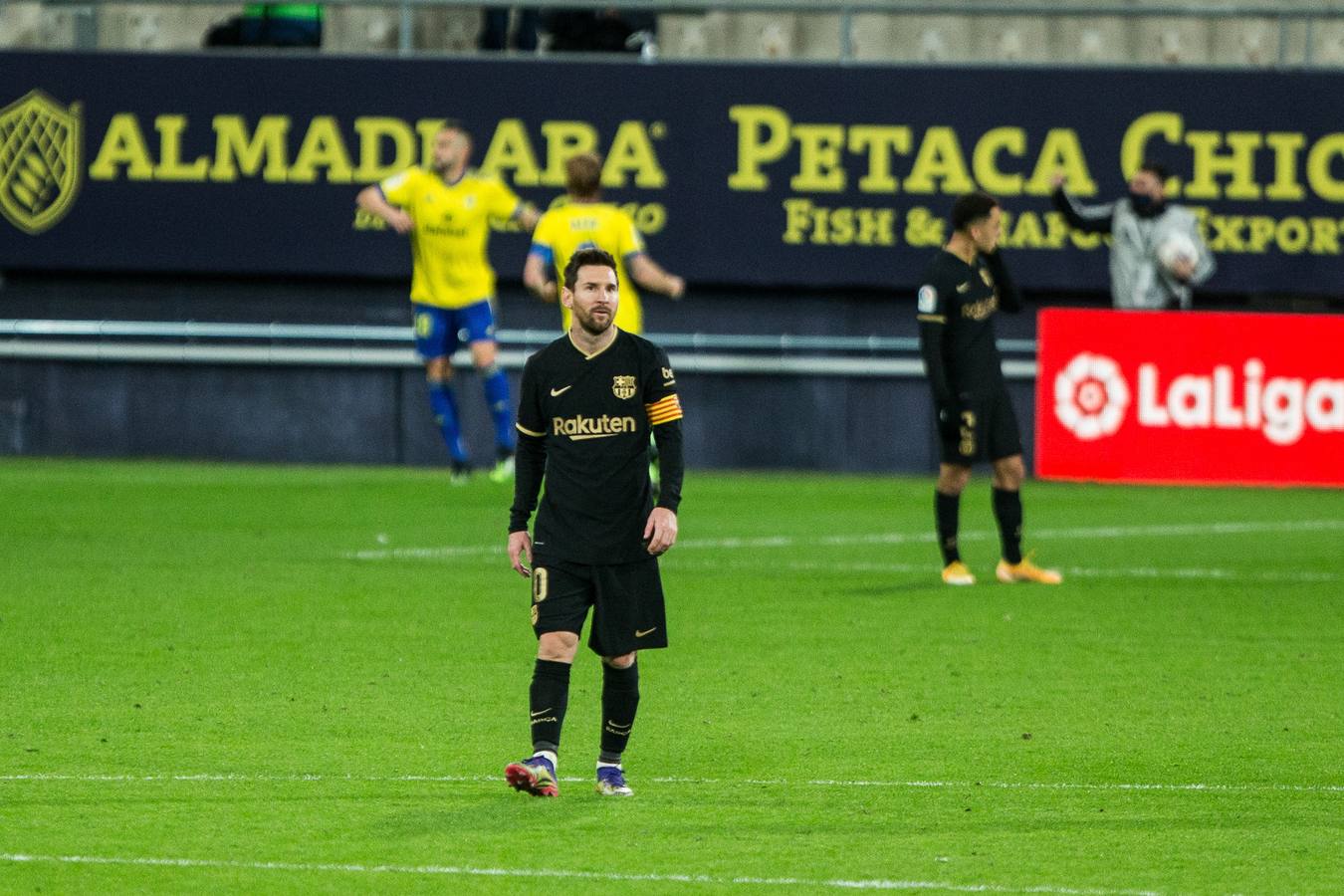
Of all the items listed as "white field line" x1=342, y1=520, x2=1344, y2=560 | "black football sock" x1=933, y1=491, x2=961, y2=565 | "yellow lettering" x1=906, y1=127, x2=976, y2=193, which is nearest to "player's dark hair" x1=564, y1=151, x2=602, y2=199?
"white field line" x1=342, y1=520, x2=1344, y2=560

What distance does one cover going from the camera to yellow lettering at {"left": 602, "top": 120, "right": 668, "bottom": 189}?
20.1 meters

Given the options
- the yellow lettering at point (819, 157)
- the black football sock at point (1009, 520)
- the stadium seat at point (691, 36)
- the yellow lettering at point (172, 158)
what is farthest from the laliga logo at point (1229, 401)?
the yellow lettering at point (172, 158)

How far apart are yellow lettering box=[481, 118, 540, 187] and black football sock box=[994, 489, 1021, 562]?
26.7 ft

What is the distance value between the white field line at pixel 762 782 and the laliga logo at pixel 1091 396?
1091 cm

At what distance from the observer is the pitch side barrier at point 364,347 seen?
20.1m

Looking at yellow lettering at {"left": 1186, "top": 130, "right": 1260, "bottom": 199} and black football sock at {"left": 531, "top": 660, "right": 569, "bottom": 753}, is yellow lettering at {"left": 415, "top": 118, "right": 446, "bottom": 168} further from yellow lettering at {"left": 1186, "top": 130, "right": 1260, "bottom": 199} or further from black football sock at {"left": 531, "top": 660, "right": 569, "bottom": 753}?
black football sock at {"left": 531, "top": 660, "right": 569, "bottom": 753}

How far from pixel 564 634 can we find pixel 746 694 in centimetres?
226

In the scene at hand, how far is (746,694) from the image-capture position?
9500mm

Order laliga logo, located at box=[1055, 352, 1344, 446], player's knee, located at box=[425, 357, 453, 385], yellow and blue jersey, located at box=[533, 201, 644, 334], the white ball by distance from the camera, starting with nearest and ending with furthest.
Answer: yellow and blue jersey, located at box=[533, 201, 644, 334] < player's knee, located at box=[425, 357, 453, 385] < laliga logo, located at box=[1055, 352, 1344, 446] < the white ball

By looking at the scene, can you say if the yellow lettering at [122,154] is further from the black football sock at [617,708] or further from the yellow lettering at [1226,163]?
the black football sock at [617,708]

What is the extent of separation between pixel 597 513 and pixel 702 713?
6.15 ft

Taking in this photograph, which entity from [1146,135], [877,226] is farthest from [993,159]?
[1146,135]

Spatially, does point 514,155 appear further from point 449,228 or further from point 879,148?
point 879,148

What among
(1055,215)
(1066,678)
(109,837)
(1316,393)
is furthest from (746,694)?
(1055,215)
